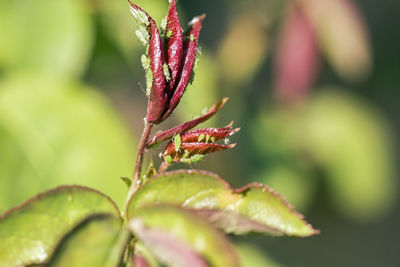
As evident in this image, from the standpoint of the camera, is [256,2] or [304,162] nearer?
[256,2]

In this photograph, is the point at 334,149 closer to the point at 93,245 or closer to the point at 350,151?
the point at 350,151

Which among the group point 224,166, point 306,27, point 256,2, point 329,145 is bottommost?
point 329,145

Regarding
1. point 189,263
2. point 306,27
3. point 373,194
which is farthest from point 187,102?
point 189,263

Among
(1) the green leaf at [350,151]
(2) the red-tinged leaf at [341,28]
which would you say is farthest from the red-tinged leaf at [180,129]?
(1) the green leaf at [350,151]

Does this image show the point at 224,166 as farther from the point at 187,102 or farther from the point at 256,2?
the point at 256,2

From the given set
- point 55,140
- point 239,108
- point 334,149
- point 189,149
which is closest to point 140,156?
point 189,149

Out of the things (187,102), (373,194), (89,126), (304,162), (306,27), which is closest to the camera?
(89,126)

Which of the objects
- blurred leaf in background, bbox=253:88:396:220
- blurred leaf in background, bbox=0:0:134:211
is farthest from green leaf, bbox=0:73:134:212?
blurred leaf in background, bbox=253:88:396:220
